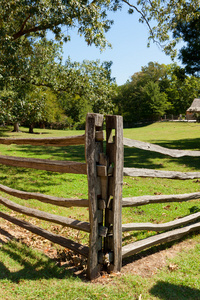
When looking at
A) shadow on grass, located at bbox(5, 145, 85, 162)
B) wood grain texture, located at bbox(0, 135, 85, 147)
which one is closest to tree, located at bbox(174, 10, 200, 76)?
shadow on grass, located at bbox(5, 145, 85, 162)

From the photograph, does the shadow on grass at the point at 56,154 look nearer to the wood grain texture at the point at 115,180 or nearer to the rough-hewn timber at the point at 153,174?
the rough-hewn timber at the point at 153,174

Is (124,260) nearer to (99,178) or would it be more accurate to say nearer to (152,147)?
(99,178)

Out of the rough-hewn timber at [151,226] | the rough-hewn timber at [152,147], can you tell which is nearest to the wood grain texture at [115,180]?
the rough-hewn timber at [151,226]

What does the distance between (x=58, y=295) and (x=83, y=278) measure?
0.47m

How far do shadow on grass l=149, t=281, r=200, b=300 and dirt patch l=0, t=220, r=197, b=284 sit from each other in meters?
0.27

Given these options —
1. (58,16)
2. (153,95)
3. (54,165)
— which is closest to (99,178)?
(54,165)

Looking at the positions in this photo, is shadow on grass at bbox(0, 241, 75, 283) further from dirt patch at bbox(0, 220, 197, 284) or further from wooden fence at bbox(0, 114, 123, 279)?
wooden fence at bbox(0, 114, 123, 279)

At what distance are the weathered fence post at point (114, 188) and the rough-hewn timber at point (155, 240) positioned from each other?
20cm

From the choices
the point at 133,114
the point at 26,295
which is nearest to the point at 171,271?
the point at 26,295

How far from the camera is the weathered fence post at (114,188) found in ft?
10.8

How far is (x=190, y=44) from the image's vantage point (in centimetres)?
1478

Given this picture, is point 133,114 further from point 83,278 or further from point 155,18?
point 83,278

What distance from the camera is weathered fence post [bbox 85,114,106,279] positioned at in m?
3.22

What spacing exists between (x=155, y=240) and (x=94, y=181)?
151 cm
